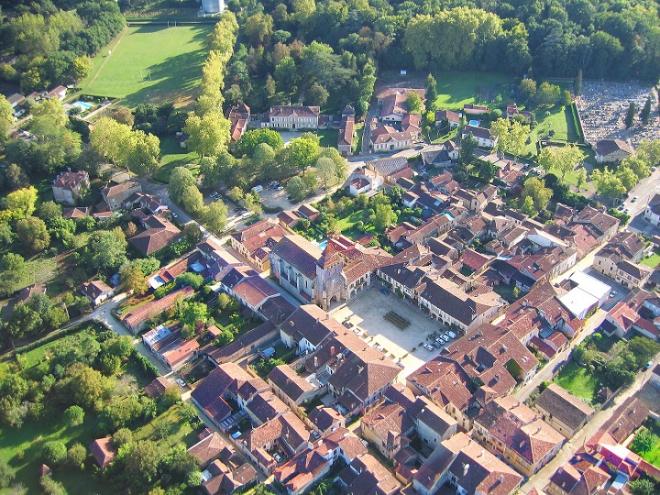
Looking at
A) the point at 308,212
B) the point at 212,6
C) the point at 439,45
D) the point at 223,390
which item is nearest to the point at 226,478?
the point at 223,390

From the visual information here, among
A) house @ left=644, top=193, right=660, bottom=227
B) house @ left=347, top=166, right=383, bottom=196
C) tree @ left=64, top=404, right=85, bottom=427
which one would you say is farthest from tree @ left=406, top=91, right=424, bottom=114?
tree @ left=64, top=404, right=85, bottom=427

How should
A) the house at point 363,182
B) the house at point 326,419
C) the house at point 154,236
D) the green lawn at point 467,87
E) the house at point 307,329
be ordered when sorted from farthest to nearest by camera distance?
the green lawn at point 467,87 < the house at point 363,182 < the house at point 154,236 < the house at point 307,329 < the house at point 326,419

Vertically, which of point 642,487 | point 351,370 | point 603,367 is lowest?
point 642,487

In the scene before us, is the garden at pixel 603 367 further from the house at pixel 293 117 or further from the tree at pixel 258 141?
the house at pixel 293 117

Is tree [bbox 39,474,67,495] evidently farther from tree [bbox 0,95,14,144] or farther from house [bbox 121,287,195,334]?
tree [bbox 0,95,14,144]

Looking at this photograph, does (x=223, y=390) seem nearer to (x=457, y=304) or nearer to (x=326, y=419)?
(x=326, y=419)

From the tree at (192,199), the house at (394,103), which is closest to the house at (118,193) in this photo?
the tree at (192,199)
